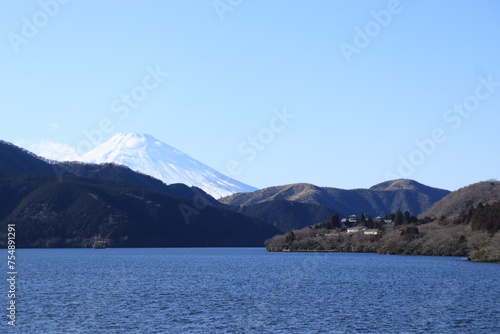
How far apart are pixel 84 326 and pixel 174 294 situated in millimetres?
28491

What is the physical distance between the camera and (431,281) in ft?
354

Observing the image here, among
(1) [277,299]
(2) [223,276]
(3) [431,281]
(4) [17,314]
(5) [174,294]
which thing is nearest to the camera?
(4) [17,314]

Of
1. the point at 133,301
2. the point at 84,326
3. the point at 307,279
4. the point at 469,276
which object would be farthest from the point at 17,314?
the point at 469,276

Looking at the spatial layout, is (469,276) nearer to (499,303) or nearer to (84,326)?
(499,303)

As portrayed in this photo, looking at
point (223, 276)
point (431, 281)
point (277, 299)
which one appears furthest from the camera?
point (223, 276)

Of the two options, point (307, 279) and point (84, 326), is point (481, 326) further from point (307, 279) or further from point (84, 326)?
point (307, 279)

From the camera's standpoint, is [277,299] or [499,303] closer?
[499,303]

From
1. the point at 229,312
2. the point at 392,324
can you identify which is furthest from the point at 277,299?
the point at 392,324

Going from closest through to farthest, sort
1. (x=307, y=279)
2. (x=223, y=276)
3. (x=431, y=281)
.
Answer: (x=431, y=281), (x=307, y=279), (x=223, y=276)

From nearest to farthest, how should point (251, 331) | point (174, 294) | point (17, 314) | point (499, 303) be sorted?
1. point (251, 331)
2. point (17, 314)
3. point (499, 303)
4. point (174, 294)

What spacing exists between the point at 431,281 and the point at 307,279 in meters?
20.0

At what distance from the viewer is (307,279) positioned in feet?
381

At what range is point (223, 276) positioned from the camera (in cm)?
12544

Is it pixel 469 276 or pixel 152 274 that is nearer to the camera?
pixel 469 276
